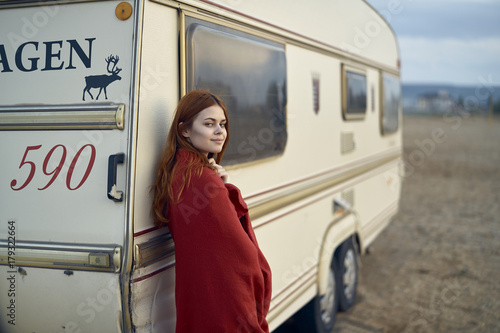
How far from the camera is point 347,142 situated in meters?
4.57

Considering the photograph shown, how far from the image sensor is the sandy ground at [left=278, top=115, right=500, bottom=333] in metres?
4.57

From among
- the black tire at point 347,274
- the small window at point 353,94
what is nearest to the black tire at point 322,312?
the black tire at point 347,274

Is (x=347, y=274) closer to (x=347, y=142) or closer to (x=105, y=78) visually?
(x=347, y=142)

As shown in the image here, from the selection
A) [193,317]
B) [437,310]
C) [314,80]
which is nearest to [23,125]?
[193,317]

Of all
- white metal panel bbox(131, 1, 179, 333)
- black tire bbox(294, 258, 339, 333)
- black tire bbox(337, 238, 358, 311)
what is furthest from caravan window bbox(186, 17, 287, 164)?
black tire bbox(337, 238, 358, 311)

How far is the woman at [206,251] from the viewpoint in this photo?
1.90 m

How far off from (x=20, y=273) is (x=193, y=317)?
2.52 ft

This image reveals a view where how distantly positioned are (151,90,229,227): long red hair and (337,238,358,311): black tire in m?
2.76

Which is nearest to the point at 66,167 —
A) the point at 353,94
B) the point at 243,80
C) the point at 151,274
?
the point at 151,274

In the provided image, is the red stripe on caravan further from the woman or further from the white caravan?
the woman

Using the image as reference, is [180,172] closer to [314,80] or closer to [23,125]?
[23,125]

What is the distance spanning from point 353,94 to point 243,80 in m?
2.14

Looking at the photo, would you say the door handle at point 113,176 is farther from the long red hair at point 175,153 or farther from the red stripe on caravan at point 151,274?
the red stripe on caravan at point 151,274

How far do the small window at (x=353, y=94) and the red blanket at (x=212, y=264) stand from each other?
2730mm
